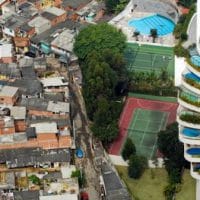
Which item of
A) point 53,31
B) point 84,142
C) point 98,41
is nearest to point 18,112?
A: point 84,142

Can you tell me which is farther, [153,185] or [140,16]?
[140,16]

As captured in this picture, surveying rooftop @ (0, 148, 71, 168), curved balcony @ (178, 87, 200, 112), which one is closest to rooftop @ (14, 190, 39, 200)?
rooftop @ (0, 148, 71, 168)

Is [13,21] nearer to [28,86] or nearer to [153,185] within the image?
[28,86]

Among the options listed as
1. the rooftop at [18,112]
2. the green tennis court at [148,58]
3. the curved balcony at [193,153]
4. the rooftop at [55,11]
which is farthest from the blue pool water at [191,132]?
the rooftop at [55,11]

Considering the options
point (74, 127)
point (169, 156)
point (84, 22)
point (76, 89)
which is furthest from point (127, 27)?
point (169, 156)

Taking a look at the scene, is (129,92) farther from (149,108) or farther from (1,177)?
(1,177)

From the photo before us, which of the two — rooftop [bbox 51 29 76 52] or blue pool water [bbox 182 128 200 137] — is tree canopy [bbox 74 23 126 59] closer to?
rooftop [bbox 51 29 76 52]
